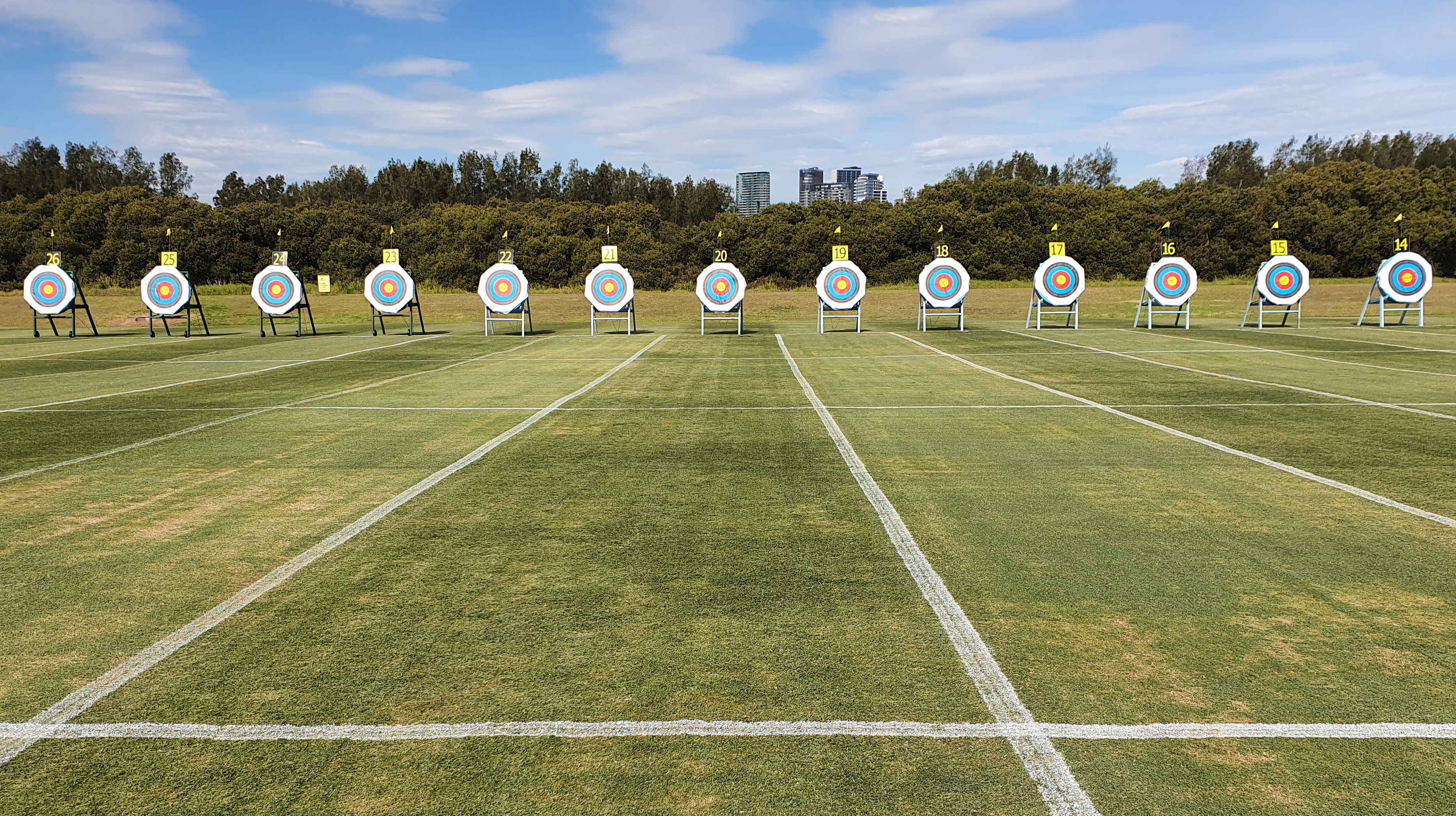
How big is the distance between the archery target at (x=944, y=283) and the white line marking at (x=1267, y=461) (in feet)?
33.6

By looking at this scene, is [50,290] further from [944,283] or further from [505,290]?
[944,283]

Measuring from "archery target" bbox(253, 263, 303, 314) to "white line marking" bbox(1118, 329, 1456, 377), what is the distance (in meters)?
19.1

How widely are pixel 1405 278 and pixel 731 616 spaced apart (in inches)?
967

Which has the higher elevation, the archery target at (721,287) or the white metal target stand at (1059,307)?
the archery target at (721,287)

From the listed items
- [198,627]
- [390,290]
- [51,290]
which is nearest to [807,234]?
[390,290]

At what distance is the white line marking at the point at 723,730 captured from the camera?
2.76 meters

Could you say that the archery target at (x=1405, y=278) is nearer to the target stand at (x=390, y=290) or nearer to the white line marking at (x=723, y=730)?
the target stand at (x=390, y=290)

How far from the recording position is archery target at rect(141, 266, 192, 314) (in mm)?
21766

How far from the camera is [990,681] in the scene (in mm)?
3137

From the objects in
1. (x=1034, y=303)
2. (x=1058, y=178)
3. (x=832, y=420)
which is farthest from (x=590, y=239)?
(x=1058, y=178)

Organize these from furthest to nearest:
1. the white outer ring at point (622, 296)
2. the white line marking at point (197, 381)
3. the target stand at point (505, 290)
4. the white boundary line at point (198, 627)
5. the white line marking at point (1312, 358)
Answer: the target stand at point (505, 290) < the white outer ring at point (622, 296) < the white line marking at point (1312, 358) < the white line marking at point (197, 381) < the white boundary line at point (198, 627)

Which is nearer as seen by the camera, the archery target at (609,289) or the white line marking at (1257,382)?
the white line marking at (1257,382)

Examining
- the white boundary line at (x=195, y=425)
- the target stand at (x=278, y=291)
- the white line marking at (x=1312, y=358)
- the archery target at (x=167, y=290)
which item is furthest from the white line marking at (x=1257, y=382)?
the archery target at (x=167, y=290)

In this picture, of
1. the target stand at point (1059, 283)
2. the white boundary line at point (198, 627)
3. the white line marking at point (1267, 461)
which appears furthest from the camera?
the target stand at point (1059, 283)
